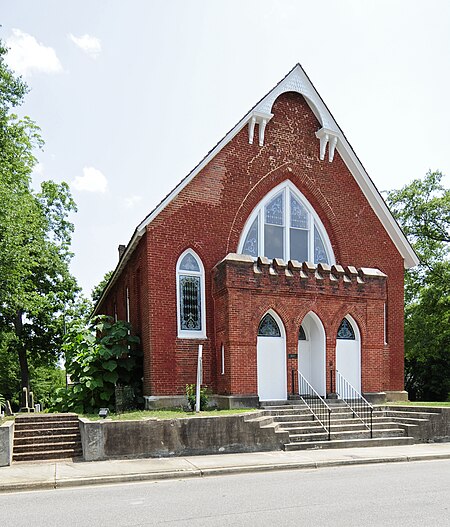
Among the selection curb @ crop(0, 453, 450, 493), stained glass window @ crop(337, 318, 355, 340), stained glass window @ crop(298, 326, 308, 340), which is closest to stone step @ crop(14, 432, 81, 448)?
curb @ crop(0, 453, 450, 493)

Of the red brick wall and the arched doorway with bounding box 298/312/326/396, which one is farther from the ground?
the red brick wall

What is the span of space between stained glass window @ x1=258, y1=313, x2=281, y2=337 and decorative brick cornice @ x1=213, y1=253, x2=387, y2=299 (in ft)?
2.97

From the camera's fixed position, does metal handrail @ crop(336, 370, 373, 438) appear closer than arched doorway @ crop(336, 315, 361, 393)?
Yes

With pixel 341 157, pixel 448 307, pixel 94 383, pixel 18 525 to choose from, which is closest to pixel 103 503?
pixel 18 525

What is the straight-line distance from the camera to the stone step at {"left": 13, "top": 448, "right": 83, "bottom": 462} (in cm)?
1252

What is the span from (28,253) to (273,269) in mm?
9494

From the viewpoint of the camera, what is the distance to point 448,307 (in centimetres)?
2980

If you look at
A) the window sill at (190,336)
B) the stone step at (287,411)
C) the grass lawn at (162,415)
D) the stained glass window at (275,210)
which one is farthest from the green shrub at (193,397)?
the stained glass window at (275,210)

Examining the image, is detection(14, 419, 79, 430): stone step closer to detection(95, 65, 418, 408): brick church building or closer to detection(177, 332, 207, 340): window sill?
detection(95, 65, 418, 408): brick church building

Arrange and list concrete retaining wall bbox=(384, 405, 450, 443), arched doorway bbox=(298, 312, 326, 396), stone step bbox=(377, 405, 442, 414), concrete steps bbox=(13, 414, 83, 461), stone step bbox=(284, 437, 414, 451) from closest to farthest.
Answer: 1. concrete steps bbox=(13, 414, 83, 461)
2. stone step bbox=(284, 437, 414, 451)
3. concrete retaining wall bbox=(384, 405, 450, 443)
4. stone step bbox=(377, 405, 442, 414)
5. arched doorway bbox=(298, 312, 326, 396)

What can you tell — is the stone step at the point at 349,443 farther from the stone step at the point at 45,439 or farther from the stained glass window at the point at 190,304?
the stone step at the point at 45,439

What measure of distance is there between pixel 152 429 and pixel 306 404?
17.0 feet

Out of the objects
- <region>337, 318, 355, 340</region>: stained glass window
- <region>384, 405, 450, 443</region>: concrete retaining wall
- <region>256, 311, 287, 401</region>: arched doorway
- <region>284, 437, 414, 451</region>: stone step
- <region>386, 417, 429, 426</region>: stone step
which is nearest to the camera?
<region>284, 437, 414, 451</region>: stone step

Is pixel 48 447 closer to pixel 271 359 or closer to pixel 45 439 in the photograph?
pixel 45 439
